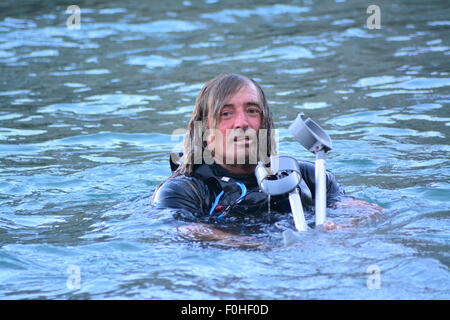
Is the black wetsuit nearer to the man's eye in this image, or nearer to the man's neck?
the man's neck

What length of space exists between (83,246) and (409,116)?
4.15 meters

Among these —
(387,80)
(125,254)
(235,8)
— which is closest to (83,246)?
(125,254)

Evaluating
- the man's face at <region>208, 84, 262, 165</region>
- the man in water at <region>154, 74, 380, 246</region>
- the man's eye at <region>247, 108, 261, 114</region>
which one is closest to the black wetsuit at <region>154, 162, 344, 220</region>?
the man in water at <region>154, 74, 380, 246</region>

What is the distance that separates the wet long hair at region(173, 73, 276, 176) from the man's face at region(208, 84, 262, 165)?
3 centimetres

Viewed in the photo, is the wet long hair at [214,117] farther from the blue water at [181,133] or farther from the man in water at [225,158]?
the blue water at [181,133]

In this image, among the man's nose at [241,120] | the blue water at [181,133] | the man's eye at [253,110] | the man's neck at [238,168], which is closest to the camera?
the blue water at [181,133]

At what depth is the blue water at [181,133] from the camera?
3291 mm

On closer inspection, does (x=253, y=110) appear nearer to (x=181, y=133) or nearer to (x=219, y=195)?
(x=219, y=195)

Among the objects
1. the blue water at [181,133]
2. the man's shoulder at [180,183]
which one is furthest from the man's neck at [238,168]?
the blue water at [181,133]

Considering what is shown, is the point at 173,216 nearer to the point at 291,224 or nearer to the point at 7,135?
the point at 291,224

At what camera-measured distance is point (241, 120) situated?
3.87 m

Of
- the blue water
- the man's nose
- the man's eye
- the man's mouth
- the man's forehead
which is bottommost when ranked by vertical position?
the blue water

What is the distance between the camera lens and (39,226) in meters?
4.39

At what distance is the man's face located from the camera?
3.86 meters
